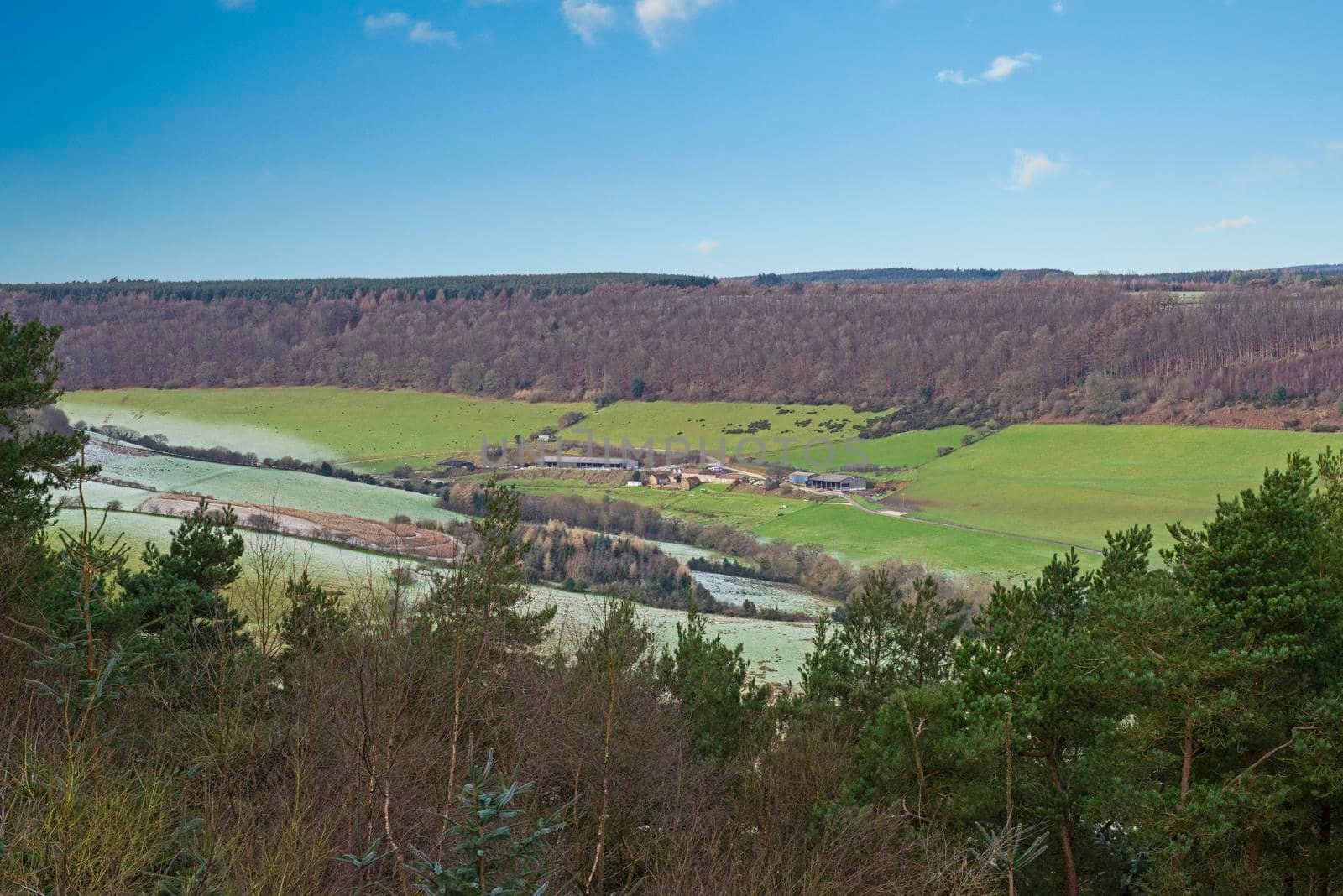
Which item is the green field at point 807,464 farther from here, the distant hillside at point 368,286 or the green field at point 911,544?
the distant hillside at point 368,286

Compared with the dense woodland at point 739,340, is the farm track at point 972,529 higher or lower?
lower

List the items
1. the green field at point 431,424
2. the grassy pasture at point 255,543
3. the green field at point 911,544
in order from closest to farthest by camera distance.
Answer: the grassy pasture at point 255,543 → the green field at point 911,544 → the green field at point 431,424

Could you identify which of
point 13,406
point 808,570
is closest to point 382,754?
point 13,406

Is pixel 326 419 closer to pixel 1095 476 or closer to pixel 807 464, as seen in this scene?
pixel 807 464

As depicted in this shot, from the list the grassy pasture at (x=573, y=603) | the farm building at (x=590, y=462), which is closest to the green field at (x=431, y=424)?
the farm building at (x=590, y=462)

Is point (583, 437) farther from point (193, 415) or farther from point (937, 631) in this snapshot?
point (937, 631)

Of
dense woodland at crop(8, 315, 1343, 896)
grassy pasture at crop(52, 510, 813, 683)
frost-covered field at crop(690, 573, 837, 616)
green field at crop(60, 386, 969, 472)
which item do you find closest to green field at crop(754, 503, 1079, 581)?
frost-covered field at crop(690, 573, 837, 616)

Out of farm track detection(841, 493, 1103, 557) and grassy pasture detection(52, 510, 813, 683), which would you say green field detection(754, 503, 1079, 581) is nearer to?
farm track detection(841, 493, 1103, 557)
